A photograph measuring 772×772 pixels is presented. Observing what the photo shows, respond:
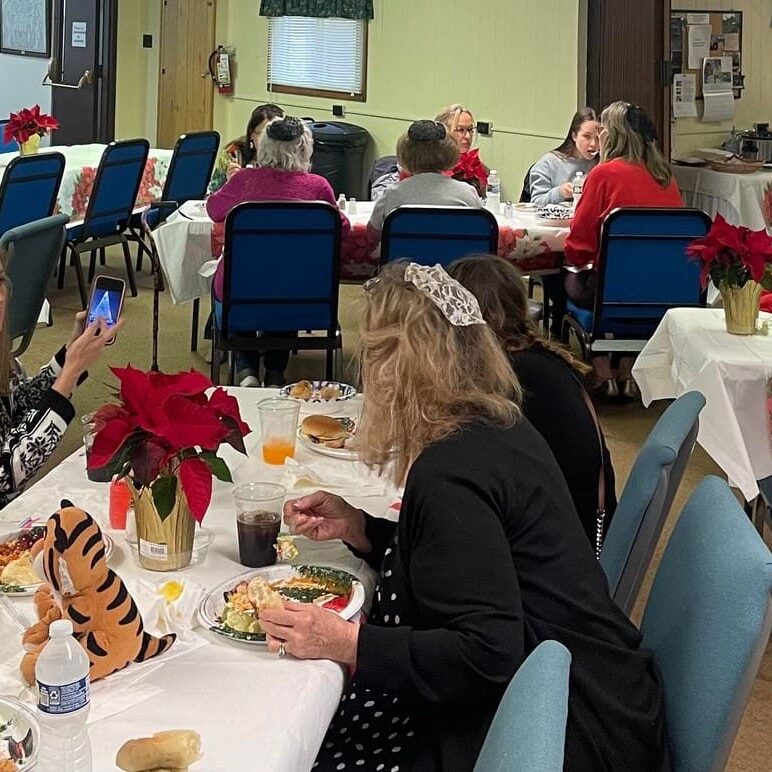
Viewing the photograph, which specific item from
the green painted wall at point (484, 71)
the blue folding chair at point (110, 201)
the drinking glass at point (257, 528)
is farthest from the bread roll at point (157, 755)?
the green painted wall at point (484, 71)

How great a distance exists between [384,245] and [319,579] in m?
2.88

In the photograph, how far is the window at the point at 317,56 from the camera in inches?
347

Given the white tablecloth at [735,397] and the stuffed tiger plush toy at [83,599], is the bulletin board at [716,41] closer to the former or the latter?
the white tablecloth at [735,397]

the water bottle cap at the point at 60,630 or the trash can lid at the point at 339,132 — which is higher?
the trash can lid at the point at 339,132

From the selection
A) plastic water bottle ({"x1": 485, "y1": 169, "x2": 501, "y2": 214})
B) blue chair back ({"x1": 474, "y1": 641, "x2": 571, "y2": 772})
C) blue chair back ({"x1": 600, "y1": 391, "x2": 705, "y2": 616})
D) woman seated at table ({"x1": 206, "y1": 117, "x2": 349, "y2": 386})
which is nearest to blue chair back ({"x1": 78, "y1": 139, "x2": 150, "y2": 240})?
woman seated at table ({"x1": 206, "y1": 117, "x2": 349, "y2": 386})

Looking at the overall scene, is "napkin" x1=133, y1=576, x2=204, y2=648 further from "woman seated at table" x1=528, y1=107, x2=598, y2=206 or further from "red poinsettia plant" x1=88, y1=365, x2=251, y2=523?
"woman seated at table" x1=528, y1=107, x2=598, y2=206

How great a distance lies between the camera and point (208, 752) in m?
1.33

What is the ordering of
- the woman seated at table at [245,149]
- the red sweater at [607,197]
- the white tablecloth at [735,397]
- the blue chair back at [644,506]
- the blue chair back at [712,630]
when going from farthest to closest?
the woman seated at table at [245,149] → the red sweater at [607,197] → the white tablecloth at [735,397] → the blue chair back at [644,506] → the blue chair back at [712,630]

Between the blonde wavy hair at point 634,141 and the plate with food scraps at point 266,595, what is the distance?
3583mm

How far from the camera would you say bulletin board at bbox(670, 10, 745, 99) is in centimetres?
746

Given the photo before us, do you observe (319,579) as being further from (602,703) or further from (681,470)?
(681,470)

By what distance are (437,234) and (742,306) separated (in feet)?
4.85

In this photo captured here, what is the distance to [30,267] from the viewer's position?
13.2 feet

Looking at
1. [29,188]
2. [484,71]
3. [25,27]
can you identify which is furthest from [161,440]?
[25,27]
